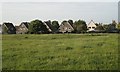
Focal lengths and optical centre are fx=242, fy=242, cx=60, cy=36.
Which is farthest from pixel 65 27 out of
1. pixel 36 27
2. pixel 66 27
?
pixel 36 27

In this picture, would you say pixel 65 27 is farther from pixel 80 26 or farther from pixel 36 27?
pixel 36 27

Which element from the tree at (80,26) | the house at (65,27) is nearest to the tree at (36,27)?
the tree at (80,26)

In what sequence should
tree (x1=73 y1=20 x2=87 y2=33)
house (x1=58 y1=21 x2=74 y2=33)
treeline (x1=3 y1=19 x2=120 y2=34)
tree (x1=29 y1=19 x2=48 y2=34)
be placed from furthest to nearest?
house (x1=58 y1=21 x2=74 y2=33) → tree (x1=73 y1=20 x2=87 y2=33) → treeline (x1=3 y1=19 x2=120 y2=34) → tree (x1=29 y1=19 x2=48 y2=34)

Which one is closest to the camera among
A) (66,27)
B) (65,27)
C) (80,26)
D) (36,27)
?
(36,27)

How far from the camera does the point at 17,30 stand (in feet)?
323

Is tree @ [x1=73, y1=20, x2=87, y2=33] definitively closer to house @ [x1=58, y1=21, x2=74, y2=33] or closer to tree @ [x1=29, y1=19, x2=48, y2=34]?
house @ [x1=58, y1=21, x2=74, y2=33]

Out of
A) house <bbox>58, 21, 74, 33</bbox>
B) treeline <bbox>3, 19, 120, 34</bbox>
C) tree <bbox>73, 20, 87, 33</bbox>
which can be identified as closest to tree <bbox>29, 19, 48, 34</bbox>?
treeline <bbox>3, 19, 120, 34</bbox>

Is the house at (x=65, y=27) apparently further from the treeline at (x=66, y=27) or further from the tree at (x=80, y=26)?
the tree at (x=80, y=26)

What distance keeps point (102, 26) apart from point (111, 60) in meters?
80.0

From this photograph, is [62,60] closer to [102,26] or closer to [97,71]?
[97,71]

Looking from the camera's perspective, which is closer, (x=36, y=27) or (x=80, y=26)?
(x=36, y=27)

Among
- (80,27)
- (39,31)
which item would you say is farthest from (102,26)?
(39,31)

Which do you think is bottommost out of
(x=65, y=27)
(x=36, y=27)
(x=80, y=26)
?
(x=65, y=27)

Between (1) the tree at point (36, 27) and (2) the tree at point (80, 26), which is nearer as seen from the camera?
(1) the tree at point (36, 27)
